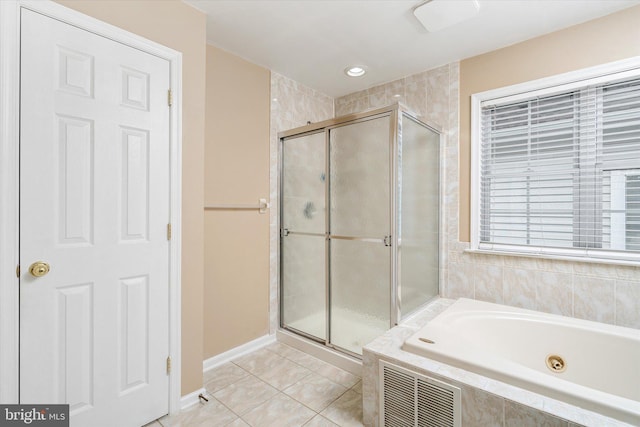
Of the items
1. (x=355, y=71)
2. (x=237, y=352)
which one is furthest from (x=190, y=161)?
(x=355, y=71)

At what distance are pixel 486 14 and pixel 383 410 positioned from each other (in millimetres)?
2389

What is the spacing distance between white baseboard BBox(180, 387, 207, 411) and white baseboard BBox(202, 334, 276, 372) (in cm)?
29

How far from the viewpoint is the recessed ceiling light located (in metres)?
2.53

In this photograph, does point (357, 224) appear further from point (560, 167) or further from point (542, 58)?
point (542, 58)

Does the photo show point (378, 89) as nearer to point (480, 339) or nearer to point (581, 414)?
point (480, 339)

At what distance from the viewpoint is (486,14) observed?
72.0 inches

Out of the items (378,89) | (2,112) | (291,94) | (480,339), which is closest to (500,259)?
(480,339)

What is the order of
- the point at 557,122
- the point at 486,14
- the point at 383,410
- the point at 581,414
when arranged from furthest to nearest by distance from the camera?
1. the point at 557,122
2. the point at 486,14
3. the point at 383,410
4. the point at 581,414

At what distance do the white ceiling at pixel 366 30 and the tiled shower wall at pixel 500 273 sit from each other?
0.22 metres

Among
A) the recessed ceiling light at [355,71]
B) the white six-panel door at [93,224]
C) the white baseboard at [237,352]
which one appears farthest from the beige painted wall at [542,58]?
the white six-panel door at [93,224]

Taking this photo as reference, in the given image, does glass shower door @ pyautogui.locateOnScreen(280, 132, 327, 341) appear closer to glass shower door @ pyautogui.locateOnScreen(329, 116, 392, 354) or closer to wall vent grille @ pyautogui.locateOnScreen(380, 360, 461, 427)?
glass shower door @ pyautogui.locateOnScreen(329, 116, 392, 354)

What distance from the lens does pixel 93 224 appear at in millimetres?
1396

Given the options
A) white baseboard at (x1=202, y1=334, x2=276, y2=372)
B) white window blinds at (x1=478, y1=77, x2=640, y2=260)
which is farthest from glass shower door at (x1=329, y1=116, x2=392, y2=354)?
white window blinds at (x1=478, y1=77, x2=640, y2=260)

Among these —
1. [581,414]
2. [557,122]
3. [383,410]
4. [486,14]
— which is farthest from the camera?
[557,122]
